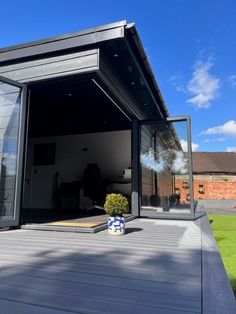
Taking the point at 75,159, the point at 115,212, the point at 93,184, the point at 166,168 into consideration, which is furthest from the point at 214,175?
the point at 115,212

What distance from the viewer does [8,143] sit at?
455cm

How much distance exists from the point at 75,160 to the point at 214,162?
2030cm

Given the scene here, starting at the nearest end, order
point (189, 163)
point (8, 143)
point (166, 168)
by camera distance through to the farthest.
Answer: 1. point (8, 143)
2. point (189, 163)
3. point (166, 168)

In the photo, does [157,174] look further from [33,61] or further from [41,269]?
[41,269]

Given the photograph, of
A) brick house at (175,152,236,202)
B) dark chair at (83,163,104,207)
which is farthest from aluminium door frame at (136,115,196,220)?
brick house at (175,152,236,202)

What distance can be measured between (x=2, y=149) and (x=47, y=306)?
3.45 m

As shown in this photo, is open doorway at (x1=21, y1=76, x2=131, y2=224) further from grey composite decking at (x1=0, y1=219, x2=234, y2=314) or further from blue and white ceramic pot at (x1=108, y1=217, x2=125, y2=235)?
grey composite decking at (x1=0, y1=219, x2=234, y2=314)

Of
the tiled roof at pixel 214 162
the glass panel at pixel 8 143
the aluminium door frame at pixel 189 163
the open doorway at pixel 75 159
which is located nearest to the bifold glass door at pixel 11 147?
the glass panel at pixel 8 143

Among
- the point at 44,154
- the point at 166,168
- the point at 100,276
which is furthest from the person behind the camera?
the point at 44,154

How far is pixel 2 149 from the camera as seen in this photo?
4.46m

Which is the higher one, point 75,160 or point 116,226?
point 75,160

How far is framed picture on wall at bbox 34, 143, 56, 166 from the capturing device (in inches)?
401

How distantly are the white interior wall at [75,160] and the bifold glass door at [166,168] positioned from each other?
226 cm

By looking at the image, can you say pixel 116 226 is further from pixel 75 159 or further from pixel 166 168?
pixel 75 159
